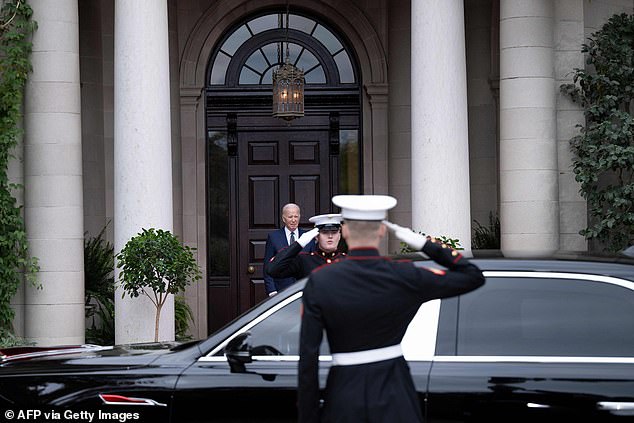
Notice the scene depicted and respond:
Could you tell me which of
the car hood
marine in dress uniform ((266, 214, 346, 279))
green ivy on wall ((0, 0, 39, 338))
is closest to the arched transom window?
green ivy on wall ((0, 0, 39, 338))

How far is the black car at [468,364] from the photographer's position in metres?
5.82

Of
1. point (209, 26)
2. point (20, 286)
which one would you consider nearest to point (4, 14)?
point (20, 286)

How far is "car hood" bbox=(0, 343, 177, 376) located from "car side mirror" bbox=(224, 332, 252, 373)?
1.89 ft

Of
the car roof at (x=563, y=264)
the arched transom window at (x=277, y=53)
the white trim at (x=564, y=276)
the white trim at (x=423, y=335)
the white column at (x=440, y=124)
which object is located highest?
the arched transom window at (x=277, y=53)

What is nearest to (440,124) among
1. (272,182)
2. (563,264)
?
(272,182)

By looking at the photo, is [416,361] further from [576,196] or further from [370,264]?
[576,196]

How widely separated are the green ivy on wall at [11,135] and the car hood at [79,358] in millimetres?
5557

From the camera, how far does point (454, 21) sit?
12.4m

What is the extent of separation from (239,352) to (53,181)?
7.25 m

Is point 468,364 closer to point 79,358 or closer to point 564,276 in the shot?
point 564,276

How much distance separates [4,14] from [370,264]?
867 cm

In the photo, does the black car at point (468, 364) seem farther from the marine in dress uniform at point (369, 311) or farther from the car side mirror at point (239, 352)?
the marine in dress uniform at point (369, 311)

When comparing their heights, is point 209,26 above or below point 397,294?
above

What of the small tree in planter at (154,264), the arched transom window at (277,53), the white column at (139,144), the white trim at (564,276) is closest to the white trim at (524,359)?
the white trim at (564,276)
